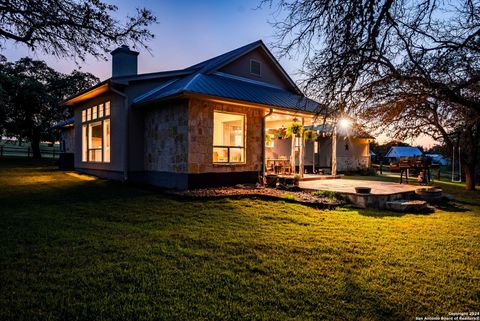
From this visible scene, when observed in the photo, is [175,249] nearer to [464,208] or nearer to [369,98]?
[369,98]

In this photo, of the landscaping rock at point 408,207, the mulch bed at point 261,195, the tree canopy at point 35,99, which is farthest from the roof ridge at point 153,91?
the tree canopy at point 35,99

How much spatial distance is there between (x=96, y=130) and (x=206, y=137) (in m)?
9.08

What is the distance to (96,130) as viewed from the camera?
50.4 ft

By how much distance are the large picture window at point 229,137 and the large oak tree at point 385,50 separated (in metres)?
5.69

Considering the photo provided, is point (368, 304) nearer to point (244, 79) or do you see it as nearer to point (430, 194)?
Result: point (430, 194)

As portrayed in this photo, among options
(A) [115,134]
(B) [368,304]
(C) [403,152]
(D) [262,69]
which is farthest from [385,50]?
(C) [403,152]

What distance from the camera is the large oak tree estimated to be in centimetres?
395

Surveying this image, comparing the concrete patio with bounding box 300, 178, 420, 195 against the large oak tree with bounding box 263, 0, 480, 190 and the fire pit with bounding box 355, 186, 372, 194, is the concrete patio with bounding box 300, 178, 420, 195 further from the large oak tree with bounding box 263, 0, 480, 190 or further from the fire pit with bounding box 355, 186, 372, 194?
the large oak tree with bounding box 263, 0, 480, 190

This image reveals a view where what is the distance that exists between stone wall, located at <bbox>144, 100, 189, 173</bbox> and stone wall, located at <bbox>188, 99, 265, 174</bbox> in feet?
0.65

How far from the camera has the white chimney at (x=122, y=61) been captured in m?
12.0

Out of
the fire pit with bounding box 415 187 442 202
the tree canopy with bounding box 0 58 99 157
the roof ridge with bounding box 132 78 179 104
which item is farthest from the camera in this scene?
the tree canopy with bounding box 0 58 99 157

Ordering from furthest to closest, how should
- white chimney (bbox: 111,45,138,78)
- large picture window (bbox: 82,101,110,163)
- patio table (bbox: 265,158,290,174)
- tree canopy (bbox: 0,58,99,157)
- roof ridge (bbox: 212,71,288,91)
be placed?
1. tree canopy (bbox: 0,58,99,157)
2. patio table (bbox: 265,158,290,174)
3. large picture window (bbox: 82,101,110,163)
4. white chimney (bbox: 111,45,138,78)
5. roof ridge (bbox: 212,71,288,91)

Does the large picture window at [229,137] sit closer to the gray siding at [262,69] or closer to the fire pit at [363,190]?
the gray siding at [262,69]

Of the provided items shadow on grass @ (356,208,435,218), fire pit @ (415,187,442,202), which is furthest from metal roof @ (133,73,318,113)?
fire pit @ (415,187,442,202)
